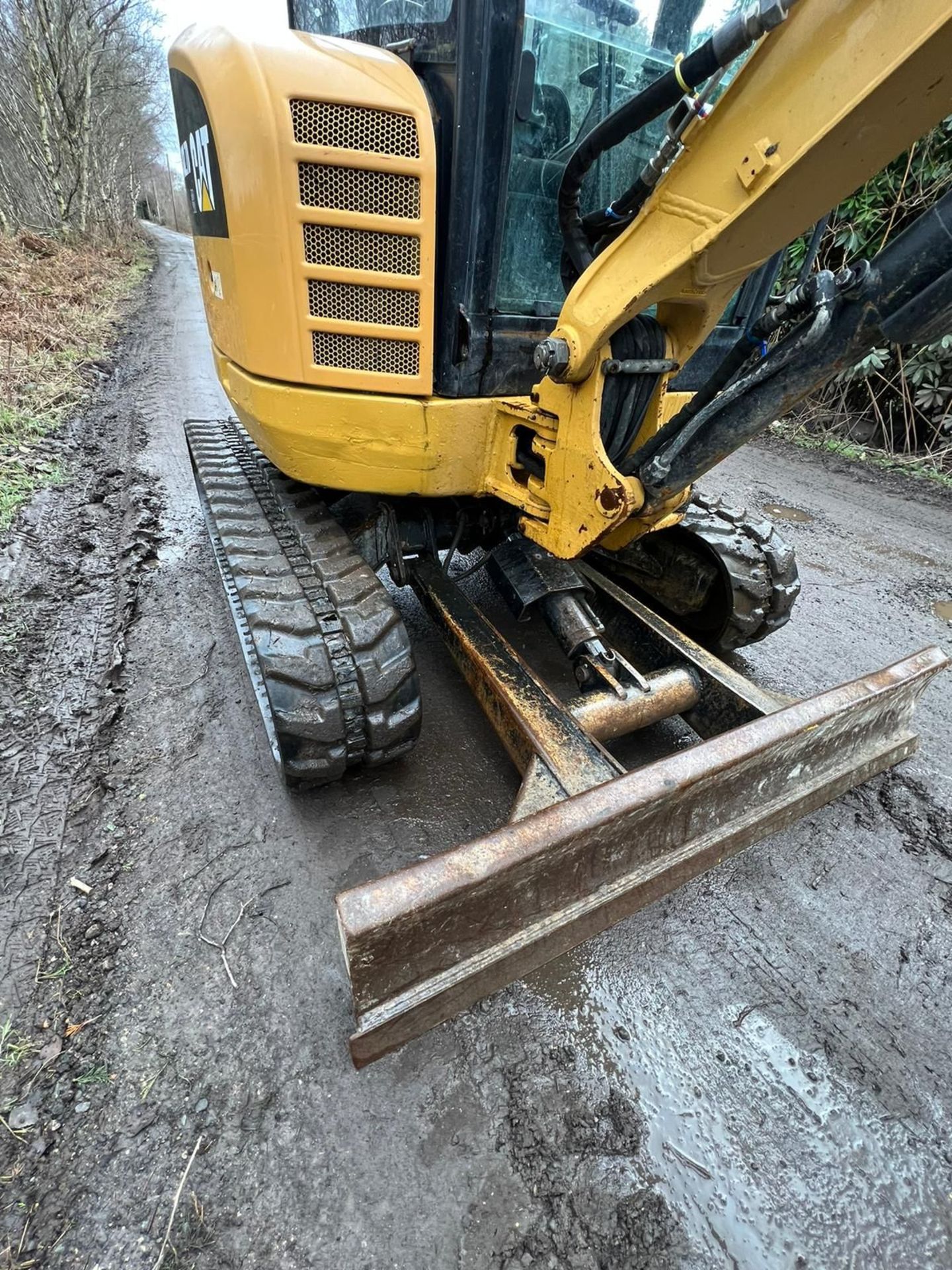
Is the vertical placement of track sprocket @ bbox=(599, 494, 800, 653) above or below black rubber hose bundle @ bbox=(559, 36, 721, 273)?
below

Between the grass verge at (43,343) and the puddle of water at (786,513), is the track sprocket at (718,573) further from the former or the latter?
the grass verge at (43,343)

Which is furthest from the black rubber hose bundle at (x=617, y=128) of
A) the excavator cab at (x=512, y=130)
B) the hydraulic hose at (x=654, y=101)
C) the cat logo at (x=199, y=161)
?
the cat logo at (x=199, y=161)

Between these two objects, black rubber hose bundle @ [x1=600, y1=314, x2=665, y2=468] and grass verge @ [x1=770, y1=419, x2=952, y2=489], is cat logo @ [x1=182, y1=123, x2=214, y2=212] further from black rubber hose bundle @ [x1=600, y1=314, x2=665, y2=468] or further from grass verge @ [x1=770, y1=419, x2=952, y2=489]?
grass verge @ [x1=770, y1=419, x2=952, y2=489]

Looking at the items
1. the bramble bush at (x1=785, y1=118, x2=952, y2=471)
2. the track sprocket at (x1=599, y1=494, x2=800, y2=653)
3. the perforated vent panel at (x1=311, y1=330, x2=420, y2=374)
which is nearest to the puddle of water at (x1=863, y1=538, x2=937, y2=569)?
the track sprocket at (x1=599, y1=494, x2=800, y2=653)

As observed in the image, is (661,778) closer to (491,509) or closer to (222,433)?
(491,509)

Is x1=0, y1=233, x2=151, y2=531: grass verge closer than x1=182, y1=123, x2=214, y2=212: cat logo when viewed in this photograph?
No

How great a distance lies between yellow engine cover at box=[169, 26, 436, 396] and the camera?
66.9 inches

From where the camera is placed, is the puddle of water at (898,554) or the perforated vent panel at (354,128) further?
the puddle of water at (898,554)

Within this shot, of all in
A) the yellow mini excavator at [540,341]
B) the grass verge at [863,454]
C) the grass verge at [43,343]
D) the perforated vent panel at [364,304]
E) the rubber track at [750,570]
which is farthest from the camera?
the grass verge at [863,454]

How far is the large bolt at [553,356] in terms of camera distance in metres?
1.79

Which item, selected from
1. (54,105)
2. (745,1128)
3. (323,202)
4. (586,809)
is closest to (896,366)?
(323,202)

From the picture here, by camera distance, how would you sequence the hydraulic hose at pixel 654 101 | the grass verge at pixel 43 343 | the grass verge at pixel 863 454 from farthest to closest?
1. the grass verge at pixel 863 454
2. the grass verge at pixel 43 343
3. the hydraulic hose at pixel 654 101

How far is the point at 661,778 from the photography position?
161 cm

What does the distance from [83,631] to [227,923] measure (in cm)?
178
